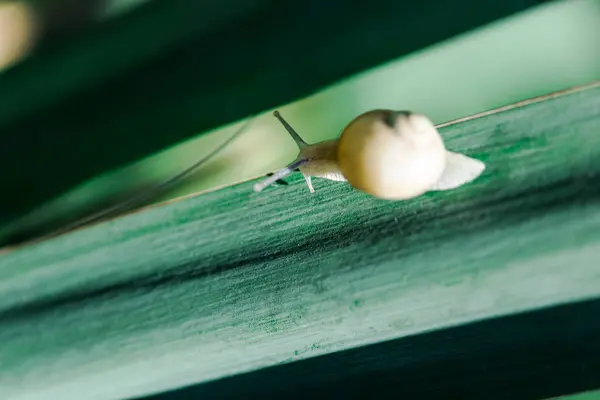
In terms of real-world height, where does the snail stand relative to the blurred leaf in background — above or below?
below

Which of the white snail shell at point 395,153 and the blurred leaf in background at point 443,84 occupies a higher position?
the blurred leaf in background at point 443,84

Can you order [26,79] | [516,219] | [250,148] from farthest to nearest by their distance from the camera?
[26,79], [250,148], [516,219]

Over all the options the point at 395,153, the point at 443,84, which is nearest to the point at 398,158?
the point at 395,153

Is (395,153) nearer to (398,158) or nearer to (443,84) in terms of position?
(398,158)

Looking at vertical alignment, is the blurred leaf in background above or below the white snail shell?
above

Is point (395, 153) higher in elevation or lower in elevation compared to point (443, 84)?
lower

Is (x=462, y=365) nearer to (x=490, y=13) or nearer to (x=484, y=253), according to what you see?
(x=484, y=253)

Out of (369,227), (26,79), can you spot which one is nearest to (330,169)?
(369,227)

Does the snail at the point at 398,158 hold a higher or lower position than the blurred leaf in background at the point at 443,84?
lower
